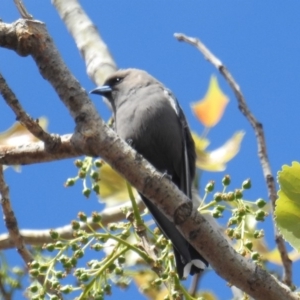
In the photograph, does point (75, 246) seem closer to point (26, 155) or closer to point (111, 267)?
point (111, 267)

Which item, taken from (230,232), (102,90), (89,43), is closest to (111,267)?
(230,232)

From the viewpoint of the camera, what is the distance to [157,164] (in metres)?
4.13

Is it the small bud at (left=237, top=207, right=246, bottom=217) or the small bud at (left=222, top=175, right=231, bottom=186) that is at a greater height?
the small bud at (left=222, top=175, right=231, bottom=186)

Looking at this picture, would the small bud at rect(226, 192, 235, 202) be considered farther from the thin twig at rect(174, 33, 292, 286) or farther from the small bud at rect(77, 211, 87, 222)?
the small bud at rect(77, 211, 87, 222)

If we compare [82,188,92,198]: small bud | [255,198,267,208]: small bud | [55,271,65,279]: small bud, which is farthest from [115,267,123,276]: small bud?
[255,198,267,208]: small bud

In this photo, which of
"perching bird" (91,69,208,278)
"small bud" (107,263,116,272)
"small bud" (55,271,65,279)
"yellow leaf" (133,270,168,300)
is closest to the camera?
"small bud" (55,271,65,279)

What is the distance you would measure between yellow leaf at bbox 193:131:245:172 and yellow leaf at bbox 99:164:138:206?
442 mm

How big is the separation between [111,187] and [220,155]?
1.86 feet

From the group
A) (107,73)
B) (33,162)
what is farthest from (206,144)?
(33,162)

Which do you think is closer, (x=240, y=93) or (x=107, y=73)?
(x=240, y=93)

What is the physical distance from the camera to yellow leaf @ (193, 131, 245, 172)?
3.48 m

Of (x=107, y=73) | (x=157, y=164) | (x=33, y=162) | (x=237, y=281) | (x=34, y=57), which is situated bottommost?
(x=237, y=281)

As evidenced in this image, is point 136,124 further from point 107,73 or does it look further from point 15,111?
point 15,111

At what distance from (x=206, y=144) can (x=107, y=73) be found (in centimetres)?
93
